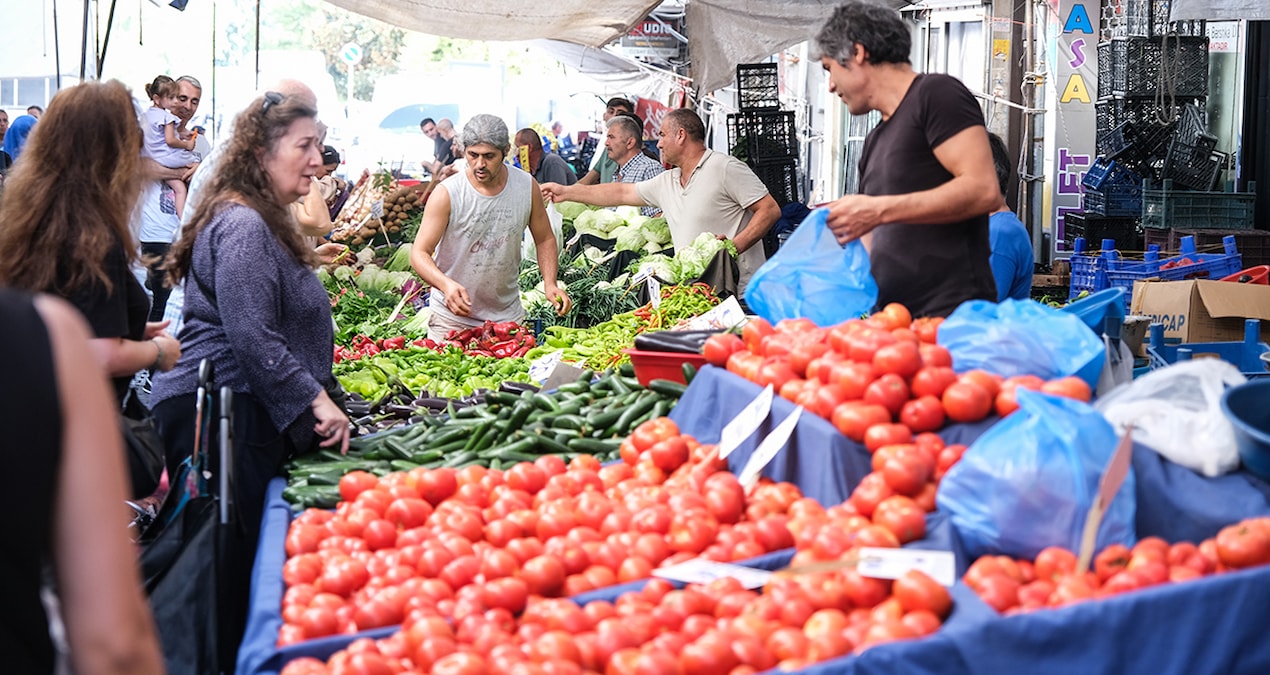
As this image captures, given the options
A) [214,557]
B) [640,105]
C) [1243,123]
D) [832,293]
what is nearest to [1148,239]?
[1243,123]

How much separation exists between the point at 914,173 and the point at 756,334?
752 millimetres

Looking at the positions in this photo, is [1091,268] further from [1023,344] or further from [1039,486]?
[1039,486]

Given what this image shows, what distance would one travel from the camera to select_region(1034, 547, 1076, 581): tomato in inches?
94.4

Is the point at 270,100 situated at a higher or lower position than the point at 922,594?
higher

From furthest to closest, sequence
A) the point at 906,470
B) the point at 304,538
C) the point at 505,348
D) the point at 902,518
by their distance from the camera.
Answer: the point at 505,348, the point at 304,538, the point at 906,470, the point at 902,518

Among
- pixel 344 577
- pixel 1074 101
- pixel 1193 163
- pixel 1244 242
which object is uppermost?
pixel 1074 101

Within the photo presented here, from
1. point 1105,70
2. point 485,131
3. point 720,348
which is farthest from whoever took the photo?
point 1105,70

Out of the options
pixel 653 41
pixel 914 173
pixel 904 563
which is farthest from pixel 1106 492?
pixel 653 41

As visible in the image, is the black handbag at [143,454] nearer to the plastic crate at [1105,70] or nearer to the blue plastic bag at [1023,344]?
the blue plastic bag at [1023,344]

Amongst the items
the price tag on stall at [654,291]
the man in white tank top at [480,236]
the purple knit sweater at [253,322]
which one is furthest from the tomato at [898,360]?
the price tag on stall at [654,291]

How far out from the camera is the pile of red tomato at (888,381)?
2922mm

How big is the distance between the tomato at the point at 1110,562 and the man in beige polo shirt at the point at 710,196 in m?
5.03

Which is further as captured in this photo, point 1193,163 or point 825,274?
point 1193,163

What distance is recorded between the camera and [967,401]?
9.56ft
